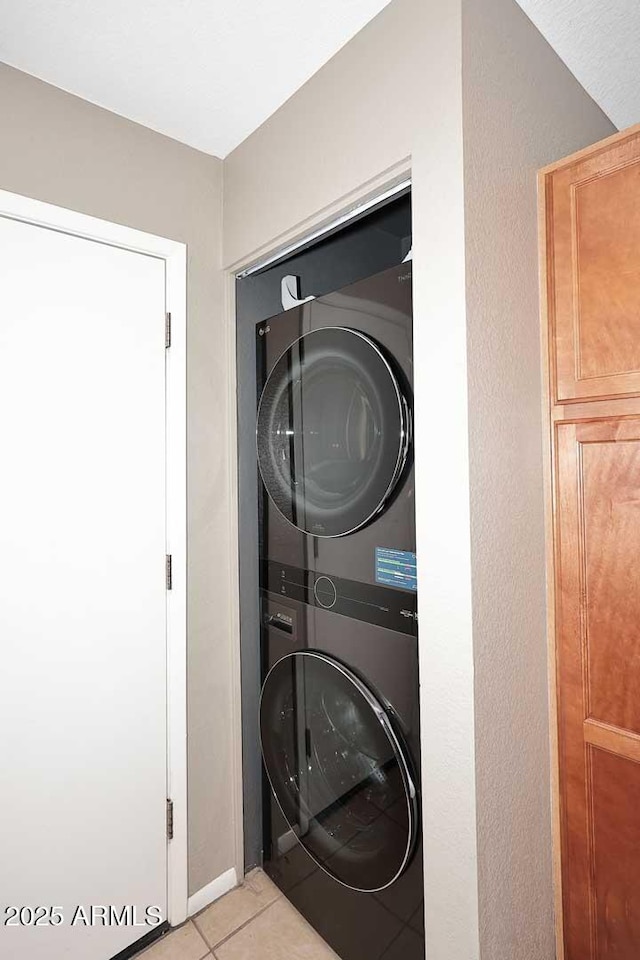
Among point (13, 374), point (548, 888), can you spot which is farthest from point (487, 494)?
point (13, 374)

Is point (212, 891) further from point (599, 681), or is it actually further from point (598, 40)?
point (598, 40)

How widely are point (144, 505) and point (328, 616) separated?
2.27 ft

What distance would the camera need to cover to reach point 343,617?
4.81ft

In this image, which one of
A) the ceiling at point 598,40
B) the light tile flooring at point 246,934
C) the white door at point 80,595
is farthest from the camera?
the light tile flooring at point 246,934

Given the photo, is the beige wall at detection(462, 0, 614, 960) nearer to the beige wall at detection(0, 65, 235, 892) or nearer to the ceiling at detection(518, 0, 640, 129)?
the ceiling at detection(518, 0, 640, 129)

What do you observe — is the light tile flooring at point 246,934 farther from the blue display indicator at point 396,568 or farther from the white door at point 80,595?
the blue display indicator at point 396,568

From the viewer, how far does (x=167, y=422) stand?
5.71ft

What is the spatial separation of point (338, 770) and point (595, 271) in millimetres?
1479

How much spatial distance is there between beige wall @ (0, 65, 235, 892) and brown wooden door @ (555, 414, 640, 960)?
1.11m

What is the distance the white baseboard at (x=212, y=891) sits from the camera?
1754 mm

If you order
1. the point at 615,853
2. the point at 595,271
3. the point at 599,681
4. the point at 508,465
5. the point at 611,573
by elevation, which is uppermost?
the point at 595,271

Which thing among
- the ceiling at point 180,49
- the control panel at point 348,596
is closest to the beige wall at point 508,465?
the control panel at point 348,596

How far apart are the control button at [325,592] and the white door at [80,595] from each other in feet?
1.79

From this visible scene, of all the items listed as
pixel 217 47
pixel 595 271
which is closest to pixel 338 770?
A: pixel 595 271
